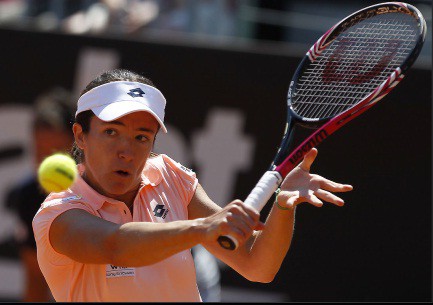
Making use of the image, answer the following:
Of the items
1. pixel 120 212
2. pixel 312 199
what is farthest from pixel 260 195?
pixel 120 212

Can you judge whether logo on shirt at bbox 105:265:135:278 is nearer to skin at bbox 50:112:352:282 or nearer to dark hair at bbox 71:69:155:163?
skin at bbox 50:112:352:282

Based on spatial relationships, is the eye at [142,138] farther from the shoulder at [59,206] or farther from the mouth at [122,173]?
the shoulder at [59,206]

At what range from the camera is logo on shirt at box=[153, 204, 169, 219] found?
10.5ft

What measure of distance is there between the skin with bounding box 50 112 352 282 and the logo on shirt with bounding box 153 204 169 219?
10cm

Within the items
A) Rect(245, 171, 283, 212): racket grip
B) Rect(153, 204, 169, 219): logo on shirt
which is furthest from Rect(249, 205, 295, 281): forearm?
Rect(153, 204, 169, 219): logo on shirt

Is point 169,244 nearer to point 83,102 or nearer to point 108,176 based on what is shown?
point 108,176

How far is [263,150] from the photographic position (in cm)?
674

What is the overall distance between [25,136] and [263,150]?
173cm

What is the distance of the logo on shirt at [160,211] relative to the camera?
3.20 m

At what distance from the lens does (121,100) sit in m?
3.09

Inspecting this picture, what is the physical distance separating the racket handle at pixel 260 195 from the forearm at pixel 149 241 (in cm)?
8

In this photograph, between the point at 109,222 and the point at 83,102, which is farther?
the point at 83,102

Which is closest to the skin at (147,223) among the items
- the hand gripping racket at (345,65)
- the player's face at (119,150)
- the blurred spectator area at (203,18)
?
the player's face at (119,150)

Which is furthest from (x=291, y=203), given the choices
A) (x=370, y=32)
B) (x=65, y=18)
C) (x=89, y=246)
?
(x=65, y=18)
